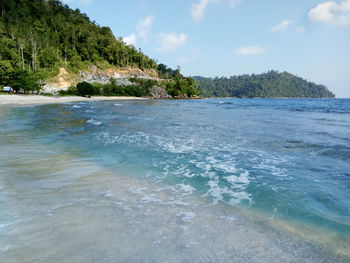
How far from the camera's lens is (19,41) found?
2864 inches

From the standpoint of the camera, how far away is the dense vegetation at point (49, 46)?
67306 millimetres

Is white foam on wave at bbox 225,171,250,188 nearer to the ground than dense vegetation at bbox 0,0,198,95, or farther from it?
nearer to the ground

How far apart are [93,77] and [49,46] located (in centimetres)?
2293

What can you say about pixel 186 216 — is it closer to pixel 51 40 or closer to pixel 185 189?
pixel 185 189

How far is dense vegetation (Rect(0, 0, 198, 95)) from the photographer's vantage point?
221ft

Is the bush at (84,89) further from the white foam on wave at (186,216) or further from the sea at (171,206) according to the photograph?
the white foam on wave at (186,216)

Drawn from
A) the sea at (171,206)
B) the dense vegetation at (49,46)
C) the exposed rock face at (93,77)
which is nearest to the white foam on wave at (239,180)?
the sea at (171,206)

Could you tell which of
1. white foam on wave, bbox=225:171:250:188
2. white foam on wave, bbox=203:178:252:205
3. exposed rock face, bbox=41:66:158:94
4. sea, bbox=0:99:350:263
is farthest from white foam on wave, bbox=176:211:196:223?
exposed rock face, bbox=41:66:158:94

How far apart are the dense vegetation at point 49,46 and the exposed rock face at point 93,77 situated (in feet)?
9.48

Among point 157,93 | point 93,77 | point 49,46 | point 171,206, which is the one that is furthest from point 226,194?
point 49,46

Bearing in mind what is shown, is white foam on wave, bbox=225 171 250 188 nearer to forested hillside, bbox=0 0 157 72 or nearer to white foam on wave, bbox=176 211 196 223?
white foam on wave, bbox=176 211 196 223

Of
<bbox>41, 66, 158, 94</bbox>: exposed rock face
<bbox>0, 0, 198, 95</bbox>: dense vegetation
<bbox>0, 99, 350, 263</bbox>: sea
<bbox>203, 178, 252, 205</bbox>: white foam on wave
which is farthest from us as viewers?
<bbox>41, 66, 158, 94</bbox>: exposed rock face

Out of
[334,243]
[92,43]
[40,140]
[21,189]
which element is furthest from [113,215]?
[92,43]

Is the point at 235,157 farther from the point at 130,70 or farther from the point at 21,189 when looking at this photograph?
the point at 130,70
